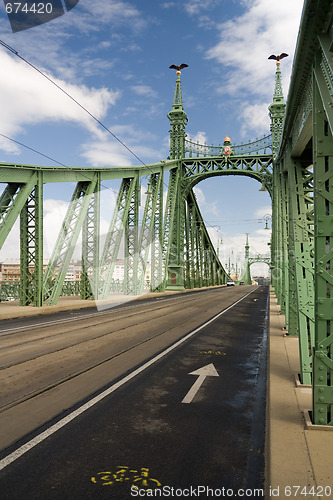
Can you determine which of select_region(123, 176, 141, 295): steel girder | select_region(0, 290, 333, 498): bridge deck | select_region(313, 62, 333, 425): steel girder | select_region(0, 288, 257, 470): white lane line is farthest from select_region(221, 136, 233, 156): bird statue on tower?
select_region(313, 62, 333, 425): steel girder

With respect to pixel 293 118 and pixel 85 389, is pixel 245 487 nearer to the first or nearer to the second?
pixel 85 389

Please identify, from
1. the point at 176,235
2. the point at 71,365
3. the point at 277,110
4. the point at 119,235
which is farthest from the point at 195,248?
the point at 71,365

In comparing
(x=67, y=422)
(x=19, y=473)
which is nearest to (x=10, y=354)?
(x=67, y=422)

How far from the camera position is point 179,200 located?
154ft

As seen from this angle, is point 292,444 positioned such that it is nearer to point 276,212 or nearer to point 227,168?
point 276,212

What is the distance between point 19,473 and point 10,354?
18.7 ft

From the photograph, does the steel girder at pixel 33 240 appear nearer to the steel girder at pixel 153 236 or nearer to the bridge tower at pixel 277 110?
the steel girder at pixel 153 236

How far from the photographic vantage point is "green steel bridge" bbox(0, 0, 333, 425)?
4.80m

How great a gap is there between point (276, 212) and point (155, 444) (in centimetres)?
2084

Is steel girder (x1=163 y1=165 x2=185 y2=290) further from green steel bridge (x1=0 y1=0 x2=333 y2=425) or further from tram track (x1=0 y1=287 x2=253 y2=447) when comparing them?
tram track (x1=0 y1=287 x2=253 y2=447)

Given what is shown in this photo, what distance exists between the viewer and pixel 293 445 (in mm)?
4281

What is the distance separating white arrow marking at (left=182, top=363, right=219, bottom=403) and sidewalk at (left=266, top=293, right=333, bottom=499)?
1.24 meters

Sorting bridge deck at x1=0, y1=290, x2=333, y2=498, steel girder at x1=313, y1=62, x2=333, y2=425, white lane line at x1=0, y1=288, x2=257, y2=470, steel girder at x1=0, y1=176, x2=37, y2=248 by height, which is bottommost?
white lane line at x1=0, y1=288, x2=257, y2=470

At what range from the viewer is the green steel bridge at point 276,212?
15.8ft
